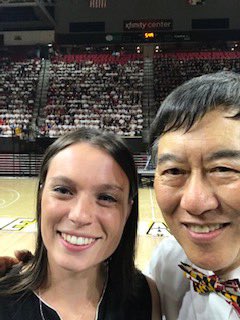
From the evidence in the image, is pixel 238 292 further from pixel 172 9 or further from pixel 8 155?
pixel 172 9

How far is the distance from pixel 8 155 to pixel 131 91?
6.82m

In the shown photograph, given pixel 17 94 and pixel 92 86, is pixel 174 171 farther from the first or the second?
pixel 17 94

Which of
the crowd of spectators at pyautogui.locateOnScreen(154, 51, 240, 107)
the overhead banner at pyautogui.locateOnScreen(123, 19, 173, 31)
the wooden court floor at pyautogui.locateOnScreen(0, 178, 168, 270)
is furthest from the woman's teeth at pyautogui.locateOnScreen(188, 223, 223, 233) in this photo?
the overhead banner at pyautogui.locateOnScreen(123, 19, 173, 31)

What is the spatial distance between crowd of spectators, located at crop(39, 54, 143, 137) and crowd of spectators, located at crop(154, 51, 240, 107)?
96 centimetres

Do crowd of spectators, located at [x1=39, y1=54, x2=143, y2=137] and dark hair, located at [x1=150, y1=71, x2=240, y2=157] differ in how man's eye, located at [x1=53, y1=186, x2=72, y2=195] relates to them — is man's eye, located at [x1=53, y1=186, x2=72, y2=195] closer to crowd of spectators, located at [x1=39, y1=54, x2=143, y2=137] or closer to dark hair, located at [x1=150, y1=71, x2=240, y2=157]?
dark hair, located at [x1=150, y1=71, x2=240, y2=157]

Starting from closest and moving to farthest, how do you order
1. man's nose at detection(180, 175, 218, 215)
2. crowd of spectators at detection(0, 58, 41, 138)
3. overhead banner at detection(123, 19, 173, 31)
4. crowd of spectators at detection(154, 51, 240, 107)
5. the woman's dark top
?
man's nose at detection(180, 175, 218, 215) → the woman's dark top → crowd of spectators at detection(0, 58, 41, 138) → crowd of spectators at detection(154, 51, 240, 107) → overhead banner at detection(123, 19, 173, 31)

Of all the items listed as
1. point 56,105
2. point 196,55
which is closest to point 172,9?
point 196,55

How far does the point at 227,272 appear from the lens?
1.14 m

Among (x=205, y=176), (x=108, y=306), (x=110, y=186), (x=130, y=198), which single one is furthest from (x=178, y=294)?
(x=205, y=176)

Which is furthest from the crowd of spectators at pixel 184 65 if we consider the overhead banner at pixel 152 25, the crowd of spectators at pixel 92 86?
the overhead banner at pixel 152 25

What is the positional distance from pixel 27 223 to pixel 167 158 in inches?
244

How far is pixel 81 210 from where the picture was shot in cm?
125

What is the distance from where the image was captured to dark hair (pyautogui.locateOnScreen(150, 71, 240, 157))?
42.5 inches

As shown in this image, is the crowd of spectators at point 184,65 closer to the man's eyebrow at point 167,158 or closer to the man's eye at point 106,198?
the man's eye at point 106,198
